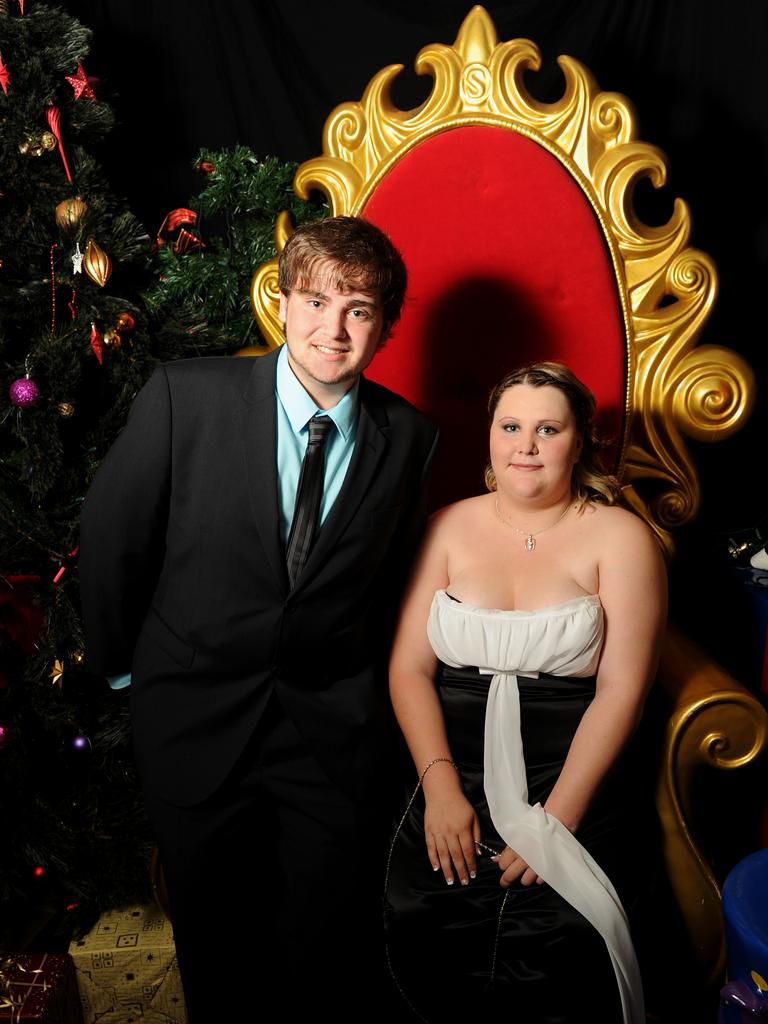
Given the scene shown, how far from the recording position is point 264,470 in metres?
1.84

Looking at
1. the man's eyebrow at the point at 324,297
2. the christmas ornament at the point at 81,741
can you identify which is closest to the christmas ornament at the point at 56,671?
the christmas ornament at the point at 81,741

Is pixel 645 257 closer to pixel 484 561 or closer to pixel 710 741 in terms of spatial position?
pixel 484 561

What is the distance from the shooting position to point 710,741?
6.56 ft

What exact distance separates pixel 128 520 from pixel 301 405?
0.42m

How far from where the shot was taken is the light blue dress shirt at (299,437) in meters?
1.90

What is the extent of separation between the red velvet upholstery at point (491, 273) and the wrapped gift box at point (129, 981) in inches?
59.0

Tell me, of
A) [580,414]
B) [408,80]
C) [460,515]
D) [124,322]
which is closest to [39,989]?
[460,515]

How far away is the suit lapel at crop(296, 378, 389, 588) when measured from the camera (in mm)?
1874

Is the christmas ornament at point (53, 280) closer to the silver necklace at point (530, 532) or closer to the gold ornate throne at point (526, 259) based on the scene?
the gold ornate throne at point (526, 259)

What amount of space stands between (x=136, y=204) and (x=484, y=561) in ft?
6.29

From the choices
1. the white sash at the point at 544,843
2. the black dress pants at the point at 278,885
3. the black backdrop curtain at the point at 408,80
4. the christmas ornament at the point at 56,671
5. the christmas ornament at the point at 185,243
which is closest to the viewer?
the white sash at the point at 544,843

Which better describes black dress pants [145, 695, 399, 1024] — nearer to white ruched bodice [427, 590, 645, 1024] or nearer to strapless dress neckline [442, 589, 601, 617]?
white ruched bodice [427, 590, 645, 1024]

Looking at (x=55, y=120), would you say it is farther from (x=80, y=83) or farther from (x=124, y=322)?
(x=124, y=322)

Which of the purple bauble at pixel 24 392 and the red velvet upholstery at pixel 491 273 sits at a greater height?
the red velvet upholstery at pixel 491 273
